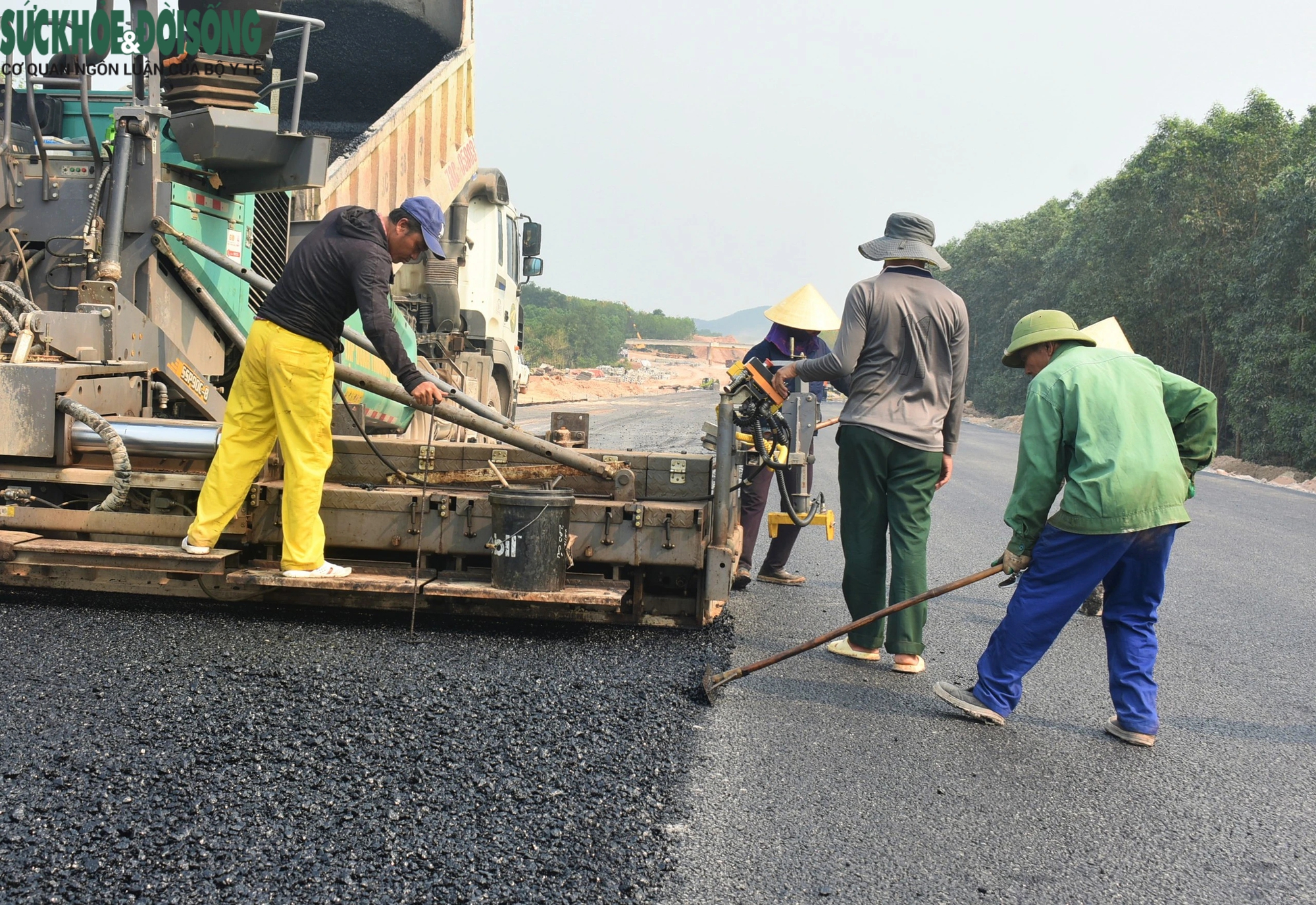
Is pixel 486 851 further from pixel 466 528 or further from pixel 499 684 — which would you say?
pixel 466 528

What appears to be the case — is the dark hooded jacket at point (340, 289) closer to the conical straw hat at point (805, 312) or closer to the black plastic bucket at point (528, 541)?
the black plastic bucket at point (528, 541)

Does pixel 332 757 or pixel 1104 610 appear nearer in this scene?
pixel 332 757

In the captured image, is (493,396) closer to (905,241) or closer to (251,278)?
(251,278)

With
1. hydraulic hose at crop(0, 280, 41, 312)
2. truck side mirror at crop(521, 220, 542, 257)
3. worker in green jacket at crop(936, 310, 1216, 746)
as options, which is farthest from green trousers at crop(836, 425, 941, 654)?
truck side mirror at crop(521, 220, 542, 257)

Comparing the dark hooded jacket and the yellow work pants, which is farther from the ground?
the dark hooded jacket

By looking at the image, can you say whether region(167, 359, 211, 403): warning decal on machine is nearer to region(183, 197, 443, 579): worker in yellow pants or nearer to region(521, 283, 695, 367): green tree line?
region(183, 197, 443, 579): worker in yellow pants

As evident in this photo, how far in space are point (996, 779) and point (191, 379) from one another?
161 inches

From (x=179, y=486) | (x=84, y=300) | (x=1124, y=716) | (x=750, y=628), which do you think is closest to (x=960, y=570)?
(x=750, y=628)

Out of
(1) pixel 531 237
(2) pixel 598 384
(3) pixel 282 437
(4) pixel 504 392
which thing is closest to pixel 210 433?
(3) pixel 282 437

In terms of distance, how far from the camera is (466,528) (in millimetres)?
4516

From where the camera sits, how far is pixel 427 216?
451 cm

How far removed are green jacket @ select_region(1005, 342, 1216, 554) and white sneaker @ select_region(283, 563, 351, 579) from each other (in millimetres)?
2573

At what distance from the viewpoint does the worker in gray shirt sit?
450cm

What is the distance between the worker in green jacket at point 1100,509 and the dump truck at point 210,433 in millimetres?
1196
